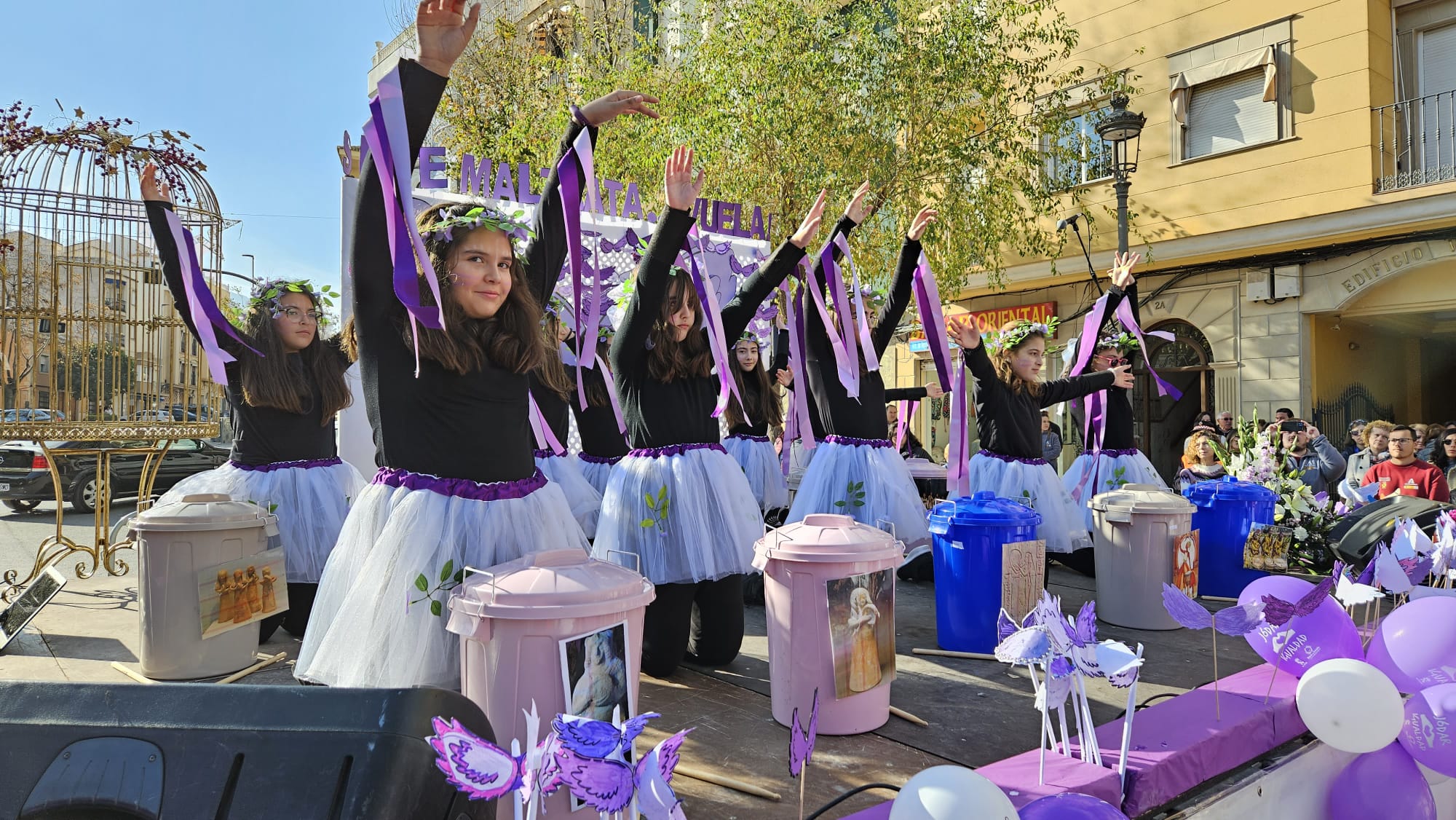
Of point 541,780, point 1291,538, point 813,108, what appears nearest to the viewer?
point 541,780

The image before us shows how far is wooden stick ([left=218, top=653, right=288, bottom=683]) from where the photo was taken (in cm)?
386

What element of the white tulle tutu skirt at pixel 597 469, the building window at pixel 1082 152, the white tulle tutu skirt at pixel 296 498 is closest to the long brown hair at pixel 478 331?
the white tulle tutu skirt at pixel 296 498

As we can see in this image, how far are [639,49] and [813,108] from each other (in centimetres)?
279

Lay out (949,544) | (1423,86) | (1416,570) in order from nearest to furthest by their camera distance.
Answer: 1. (1416,570)
2. (949,544)
3. (1423,86)

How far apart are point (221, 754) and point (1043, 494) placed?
15.4ft

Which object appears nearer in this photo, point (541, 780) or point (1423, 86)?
point (541, 780)

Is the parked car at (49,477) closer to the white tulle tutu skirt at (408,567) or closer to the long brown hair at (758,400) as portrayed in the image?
the long brown hair at (758,400)

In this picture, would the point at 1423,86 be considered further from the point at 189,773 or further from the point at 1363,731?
the point at 189,773

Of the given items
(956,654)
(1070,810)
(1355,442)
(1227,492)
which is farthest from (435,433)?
(1355,442)

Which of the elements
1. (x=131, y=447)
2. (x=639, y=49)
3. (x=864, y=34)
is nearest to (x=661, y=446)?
(x=131, y=447)

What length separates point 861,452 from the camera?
492 cm

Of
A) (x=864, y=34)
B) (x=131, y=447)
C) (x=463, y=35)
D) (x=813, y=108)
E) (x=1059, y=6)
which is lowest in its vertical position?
(x=131, y=447)

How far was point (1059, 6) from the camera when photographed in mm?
13258

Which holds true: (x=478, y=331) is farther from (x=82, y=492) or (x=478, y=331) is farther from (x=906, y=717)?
(x=82, y=492)
